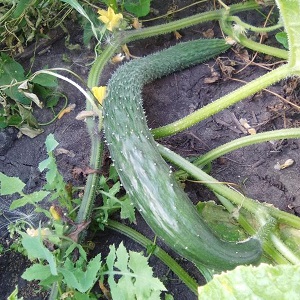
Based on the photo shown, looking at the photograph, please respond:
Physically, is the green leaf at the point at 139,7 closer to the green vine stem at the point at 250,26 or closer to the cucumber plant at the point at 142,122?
the cucumber plant at the point at 142,122

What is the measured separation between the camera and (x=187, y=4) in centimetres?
273

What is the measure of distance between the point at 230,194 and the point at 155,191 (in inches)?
13.4

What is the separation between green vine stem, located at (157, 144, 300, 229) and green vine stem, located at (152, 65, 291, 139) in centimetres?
12

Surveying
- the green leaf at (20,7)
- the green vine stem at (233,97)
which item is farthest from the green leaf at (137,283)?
→ the green leaf at (20,7)

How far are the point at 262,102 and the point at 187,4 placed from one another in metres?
0.68

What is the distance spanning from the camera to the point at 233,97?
1.92 meters

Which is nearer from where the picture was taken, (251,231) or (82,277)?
(82,277)

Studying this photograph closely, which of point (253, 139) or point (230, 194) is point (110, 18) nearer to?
point (253, 139)

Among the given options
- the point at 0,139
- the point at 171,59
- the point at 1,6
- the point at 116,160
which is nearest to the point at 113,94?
the point at 116,160

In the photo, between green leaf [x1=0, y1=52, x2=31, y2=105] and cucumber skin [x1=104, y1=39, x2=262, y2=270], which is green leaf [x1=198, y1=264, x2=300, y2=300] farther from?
green leaf [x1=0, y1=52, x2=31, y2=105]

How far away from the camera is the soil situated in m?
2.16

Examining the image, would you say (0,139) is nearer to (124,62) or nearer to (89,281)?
(124,62)

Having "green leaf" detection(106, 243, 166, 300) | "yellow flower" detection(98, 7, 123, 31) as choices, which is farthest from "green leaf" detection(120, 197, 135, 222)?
"yellow flower" detection(98, 7, 123, 31)

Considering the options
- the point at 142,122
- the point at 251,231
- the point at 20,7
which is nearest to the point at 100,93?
the point at 142,122
